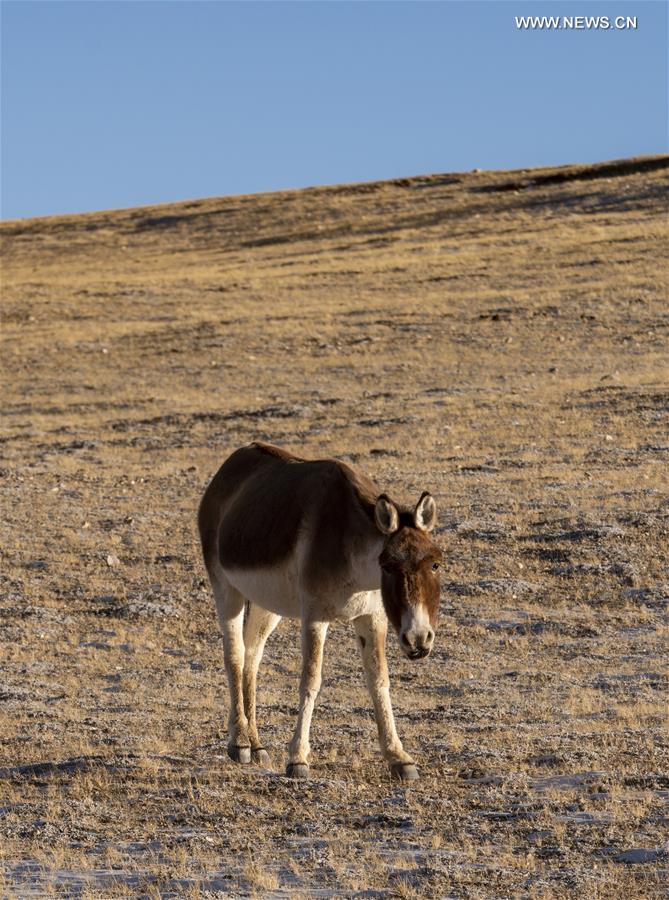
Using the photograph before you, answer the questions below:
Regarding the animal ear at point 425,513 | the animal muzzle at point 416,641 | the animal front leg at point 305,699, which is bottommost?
the animal front leg at point 305,699

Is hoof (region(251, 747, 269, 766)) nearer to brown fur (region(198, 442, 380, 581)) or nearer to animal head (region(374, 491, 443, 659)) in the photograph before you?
brown fur (region(198, 442, 380, 581))

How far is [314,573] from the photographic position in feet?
32.9

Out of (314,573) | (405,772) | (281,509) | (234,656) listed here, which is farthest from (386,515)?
(234,656)

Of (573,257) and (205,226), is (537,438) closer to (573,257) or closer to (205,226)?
(573,257)

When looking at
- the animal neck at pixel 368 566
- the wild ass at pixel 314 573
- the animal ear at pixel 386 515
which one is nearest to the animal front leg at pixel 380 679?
the wild ass at pixel 314 573

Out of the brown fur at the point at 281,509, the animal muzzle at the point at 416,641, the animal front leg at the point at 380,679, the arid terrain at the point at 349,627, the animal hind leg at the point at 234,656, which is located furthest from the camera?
the animal hind leg at the point at 234,656

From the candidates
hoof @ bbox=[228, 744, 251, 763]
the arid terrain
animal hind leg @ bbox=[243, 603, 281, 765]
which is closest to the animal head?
the arid terrain

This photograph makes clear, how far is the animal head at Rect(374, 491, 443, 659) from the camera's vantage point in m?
9.02

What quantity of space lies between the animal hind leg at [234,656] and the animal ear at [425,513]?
8.07 ft

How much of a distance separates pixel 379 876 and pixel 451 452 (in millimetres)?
17710

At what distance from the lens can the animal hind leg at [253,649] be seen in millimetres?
11289

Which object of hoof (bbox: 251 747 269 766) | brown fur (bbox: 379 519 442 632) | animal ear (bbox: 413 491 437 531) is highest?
animal ear (bbox: 413 491 437 531)

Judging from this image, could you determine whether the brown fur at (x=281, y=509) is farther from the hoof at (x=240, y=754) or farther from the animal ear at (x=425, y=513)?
the hoof at (x=240, y=754)

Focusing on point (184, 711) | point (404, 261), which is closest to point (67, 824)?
point (184, 711)
